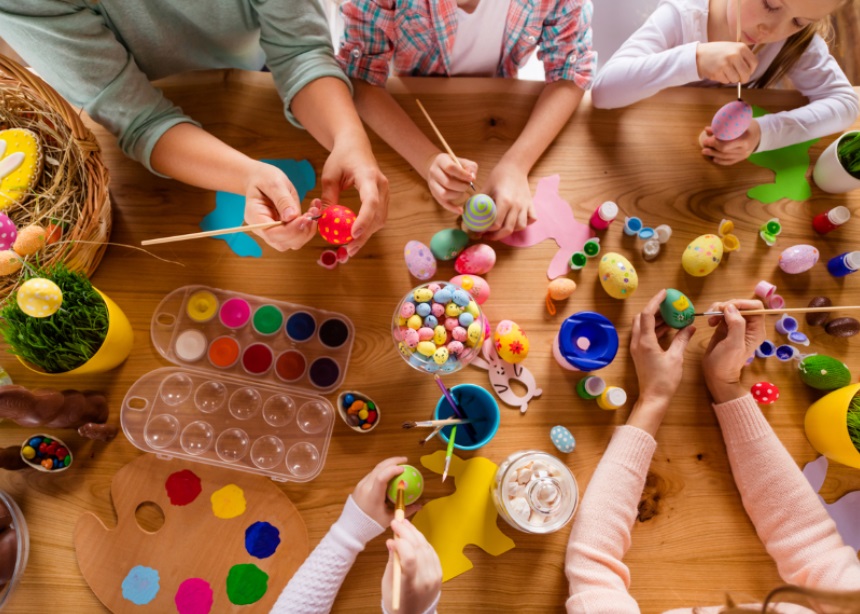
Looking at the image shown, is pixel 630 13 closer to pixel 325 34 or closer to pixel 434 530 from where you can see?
pixel 325 34

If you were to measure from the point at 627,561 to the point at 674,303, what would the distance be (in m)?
0.44

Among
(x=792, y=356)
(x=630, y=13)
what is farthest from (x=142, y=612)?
(x=630, y=13)

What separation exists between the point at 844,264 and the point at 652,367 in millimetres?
431

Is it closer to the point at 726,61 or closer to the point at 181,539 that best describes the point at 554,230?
the point at 726,61

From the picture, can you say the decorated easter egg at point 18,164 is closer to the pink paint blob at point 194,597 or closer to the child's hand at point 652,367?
the pink paint blob at point 194,597

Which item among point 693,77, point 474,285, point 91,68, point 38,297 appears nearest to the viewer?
point 38,297

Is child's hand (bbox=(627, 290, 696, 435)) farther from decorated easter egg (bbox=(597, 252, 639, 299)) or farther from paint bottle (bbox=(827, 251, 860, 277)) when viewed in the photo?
paint bottle (bbox=(827, 251, 860, 277))

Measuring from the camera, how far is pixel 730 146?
36.9 inches

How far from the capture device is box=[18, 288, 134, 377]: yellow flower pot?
0.76 metres

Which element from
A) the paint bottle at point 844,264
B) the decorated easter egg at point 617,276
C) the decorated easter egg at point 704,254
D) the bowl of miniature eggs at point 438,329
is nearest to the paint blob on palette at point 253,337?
the bowl of miniature eggs at point 438,329

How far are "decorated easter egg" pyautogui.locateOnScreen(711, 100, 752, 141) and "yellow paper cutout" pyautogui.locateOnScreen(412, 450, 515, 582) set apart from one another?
0.74 meters

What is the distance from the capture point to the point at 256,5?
851 millimetres

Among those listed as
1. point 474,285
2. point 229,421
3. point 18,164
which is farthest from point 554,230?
point 18,164

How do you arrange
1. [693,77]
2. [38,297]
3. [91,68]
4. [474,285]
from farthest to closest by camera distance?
[693,77], [474,285], [91,68], [38,297]
